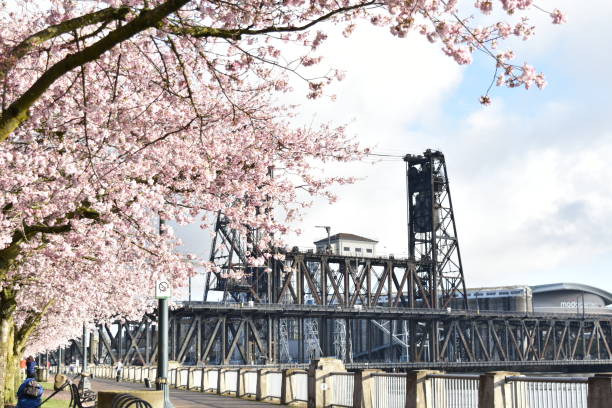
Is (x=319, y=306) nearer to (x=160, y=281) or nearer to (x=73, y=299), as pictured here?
(x=73, y=299)

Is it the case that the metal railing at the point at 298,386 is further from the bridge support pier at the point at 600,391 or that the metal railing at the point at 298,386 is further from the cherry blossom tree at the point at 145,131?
the bridge support pier at the point at 600,391

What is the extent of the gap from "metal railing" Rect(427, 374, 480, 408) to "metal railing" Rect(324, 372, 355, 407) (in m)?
4.38

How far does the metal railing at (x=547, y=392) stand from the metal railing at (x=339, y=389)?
24.4ft

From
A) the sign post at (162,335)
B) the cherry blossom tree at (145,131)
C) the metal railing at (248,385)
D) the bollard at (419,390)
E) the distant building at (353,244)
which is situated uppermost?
the distant building at (353,244)

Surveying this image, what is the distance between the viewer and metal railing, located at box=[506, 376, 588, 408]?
1510cm

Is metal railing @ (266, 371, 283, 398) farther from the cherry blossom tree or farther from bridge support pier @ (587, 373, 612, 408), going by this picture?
bridge support pier @ (587, 373, 612, 408)

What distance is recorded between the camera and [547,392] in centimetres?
1585

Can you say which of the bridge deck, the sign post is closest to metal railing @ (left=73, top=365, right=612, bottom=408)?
the sign post

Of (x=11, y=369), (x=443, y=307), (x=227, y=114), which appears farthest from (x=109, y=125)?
(x=443, y=307)

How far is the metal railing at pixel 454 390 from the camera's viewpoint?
1753 cm

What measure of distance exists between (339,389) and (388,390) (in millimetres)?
2921

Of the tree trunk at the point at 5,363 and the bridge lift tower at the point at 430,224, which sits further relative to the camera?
the bridge lift tower at the point at 430,224

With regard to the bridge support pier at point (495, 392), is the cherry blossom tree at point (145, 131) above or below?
above

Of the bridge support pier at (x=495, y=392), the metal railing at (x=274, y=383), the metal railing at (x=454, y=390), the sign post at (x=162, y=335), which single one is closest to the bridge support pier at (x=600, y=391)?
the bridge support pier at (x=495, y=392)
